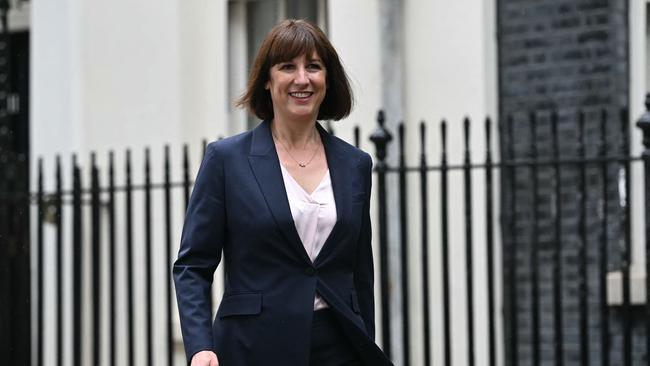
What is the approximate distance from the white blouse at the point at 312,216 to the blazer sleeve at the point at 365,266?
0.51 feet

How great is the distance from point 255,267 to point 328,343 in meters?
0.29

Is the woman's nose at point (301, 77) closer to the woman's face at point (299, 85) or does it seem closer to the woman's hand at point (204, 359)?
the woman's face at point (299, 85)

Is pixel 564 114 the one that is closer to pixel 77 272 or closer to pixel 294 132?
pixel 77 272

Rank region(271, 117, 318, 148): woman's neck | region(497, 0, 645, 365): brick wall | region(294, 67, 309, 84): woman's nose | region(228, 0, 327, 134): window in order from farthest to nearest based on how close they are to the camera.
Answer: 1. region(228, 0, 327, 134): window
2. region(497, 0, 645, 365): brick wall
3. region(271, 117, 318, 148): woman's neck
4. region(294, 67, 309, 84): woman's nose

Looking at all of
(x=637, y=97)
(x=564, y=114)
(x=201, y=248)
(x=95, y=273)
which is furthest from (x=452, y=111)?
(x=201, y=248)

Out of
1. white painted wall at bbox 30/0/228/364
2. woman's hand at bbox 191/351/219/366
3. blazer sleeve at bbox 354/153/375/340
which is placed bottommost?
woman's hand at bbox 191/351/219/366

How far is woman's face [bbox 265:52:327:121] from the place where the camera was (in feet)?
12.1

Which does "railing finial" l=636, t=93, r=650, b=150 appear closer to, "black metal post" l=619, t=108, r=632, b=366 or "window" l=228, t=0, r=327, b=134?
"black metal post" l=619, t=108, r=632, b=366

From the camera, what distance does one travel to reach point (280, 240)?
11.9ft

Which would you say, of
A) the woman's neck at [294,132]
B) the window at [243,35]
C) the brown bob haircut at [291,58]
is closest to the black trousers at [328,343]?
the woman's neck at [294,132]

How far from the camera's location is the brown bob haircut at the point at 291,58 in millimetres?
3678

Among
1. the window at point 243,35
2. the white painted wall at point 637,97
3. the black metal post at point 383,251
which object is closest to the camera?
the black metal post at point 383,251

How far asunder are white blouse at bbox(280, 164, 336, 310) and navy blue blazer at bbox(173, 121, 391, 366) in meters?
0.02

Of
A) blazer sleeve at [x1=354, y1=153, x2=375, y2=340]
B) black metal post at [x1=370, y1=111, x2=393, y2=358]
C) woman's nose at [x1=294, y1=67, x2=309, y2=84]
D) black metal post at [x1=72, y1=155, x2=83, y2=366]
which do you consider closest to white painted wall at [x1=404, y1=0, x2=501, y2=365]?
black metal post at [x1=370, y1=111, x2=393, y2=358]
